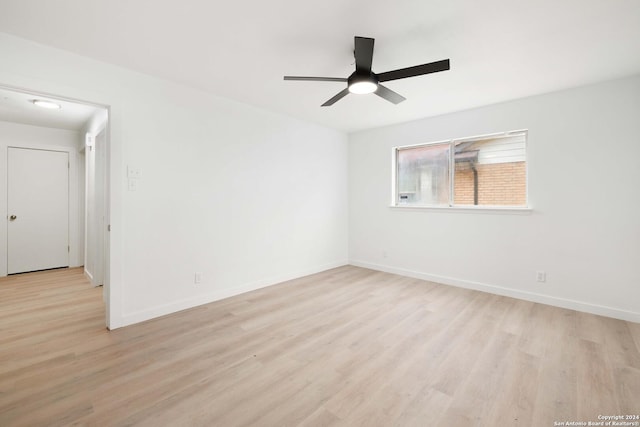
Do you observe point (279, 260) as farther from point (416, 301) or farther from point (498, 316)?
point (498, 316)

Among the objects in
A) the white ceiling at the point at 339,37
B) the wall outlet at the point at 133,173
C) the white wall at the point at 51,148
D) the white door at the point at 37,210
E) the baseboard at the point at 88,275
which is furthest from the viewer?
the white door at the point at 37,210

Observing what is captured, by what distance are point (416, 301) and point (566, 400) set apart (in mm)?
1757

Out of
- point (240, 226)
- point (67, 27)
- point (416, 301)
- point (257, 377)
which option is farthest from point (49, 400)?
point (416, 301)

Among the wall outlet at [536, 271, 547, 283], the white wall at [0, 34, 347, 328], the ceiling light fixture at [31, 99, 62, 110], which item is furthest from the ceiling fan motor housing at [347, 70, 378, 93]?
the ceiling light fixture at [31, 99, 62, 110]

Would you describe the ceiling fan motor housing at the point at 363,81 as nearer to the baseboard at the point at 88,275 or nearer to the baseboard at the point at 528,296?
the baseboard at the point at 528,296

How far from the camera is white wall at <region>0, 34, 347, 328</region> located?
8.64 feet

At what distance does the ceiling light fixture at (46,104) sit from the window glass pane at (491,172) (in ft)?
18.7

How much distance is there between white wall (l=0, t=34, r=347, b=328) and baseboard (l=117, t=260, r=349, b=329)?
0.4 inches

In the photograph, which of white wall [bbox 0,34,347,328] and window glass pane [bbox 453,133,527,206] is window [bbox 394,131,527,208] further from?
white wall [bbox 0,34,347,328]

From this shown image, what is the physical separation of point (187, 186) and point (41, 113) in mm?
2967

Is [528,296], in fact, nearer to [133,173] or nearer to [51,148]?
[133,173]

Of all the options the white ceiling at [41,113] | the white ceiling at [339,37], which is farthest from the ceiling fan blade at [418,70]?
the white ceiling at [41,113]

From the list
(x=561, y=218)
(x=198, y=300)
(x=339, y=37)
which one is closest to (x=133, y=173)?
(x=198, y=300)

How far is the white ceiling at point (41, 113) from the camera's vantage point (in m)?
3.51
